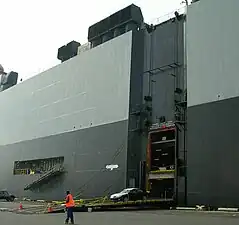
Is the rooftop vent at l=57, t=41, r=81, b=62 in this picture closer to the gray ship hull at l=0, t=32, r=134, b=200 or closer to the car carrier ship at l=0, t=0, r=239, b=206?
the car carrier ship at l=0, t=0, r=239, b=206

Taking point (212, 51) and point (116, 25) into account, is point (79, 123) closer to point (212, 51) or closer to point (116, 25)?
point (116, 25)

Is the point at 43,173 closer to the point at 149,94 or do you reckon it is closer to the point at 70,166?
the point at 70,166

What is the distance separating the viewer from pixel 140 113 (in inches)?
1389

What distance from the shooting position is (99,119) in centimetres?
3856

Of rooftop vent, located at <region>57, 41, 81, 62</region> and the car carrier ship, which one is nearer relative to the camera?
the car carrier ship

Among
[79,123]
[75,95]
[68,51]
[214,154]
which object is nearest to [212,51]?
[214,154]

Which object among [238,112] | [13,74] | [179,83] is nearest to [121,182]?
[179,83]

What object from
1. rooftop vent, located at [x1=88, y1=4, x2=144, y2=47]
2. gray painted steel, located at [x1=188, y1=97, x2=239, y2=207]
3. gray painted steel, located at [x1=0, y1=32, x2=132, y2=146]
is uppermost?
rooftop vent, located at [x1=88, y1=4, x2=144, y2=47]

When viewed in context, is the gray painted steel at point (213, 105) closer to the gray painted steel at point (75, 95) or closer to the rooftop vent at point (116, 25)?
the gray painted steel at point (75, 95)

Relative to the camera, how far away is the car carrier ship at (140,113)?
92.3 feet

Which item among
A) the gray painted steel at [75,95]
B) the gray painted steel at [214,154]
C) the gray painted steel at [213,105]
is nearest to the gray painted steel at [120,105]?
the gray painted steel at [75,95]

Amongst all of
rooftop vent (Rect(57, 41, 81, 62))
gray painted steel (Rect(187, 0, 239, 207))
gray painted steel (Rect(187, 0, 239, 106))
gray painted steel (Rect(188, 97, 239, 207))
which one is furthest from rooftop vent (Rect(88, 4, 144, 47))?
gray painted steel (Rect(188, 97, 239, 207))

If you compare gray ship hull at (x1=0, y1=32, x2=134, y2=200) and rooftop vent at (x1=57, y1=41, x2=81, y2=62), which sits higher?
rooftop vent at (x1=57, y1=41, x2=81, y2=62)

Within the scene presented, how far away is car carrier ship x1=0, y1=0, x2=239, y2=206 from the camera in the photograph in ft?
92.3
